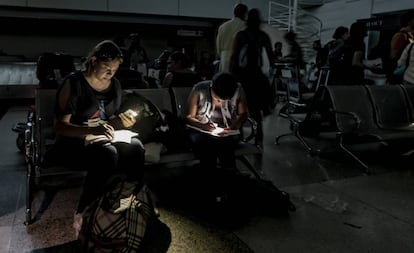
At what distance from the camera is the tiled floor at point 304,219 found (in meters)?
2.32

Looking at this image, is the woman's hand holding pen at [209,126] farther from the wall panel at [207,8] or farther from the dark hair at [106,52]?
the wall panel at [207,8]

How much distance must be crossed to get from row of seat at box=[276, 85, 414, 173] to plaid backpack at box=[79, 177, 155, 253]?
2.59 m

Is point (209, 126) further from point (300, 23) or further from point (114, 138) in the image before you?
point (300, 23)

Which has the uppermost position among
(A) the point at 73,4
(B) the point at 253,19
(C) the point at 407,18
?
(A) the point at 73,4

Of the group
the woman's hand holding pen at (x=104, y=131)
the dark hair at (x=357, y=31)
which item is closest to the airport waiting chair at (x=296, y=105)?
the dark hair at (x=357, y=31)

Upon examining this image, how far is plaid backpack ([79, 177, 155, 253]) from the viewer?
204 centimetres

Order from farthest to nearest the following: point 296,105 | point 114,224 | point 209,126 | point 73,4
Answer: point 73,4
point 296,105
point 209,126
point 114,224

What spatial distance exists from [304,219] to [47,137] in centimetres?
197

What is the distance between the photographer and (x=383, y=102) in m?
4.39

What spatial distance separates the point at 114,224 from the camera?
6.70 feet

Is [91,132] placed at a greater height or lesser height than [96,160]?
greater

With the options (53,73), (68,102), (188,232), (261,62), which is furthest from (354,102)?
(53,73)

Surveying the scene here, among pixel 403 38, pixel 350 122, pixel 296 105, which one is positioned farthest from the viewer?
pixel 296 105

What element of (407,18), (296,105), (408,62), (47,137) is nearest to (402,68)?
(408,62)
